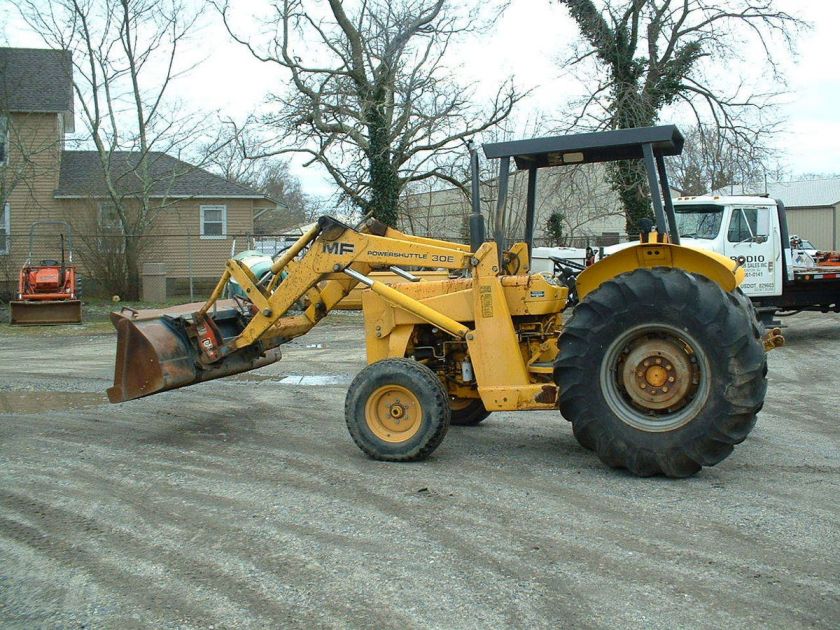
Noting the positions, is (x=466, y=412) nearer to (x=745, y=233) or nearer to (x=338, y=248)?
(x=338, y=248)

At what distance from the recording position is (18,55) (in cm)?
2927

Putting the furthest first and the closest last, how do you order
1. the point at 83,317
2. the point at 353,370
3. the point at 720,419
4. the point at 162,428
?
the point at 83,317, the point at 353,370, the point at 162,428, the point at 720,419

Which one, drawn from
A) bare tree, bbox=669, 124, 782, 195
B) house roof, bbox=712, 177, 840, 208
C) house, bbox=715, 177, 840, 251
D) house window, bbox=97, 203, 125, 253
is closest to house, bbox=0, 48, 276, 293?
house window, bbox=97, 203, 125, 253

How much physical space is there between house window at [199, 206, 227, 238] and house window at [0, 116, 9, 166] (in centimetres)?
647

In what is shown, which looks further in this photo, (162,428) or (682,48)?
(682,48)

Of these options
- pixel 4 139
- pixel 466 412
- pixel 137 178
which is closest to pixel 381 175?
pixel 137 178

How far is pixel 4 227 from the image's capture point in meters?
A: 27.9

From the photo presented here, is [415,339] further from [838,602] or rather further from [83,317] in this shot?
[83,317]

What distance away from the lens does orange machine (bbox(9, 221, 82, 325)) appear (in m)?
20.4

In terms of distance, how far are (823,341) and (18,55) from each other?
2529cm

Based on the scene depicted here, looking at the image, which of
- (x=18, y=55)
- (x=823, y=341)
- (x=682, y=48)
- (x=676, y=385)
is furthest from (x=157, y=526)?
(x=18, y=55)

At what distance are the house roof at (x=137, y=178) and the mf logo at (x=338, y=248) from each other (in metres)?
21.7

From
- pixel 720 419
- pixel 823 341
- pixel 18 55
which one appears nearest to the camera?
pixel 720 419

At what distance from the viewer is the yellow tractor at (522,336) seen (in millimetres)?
6398
